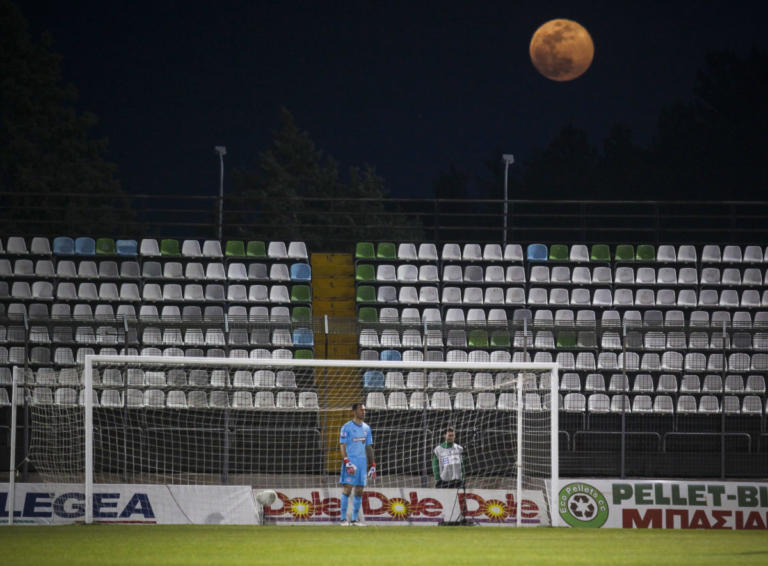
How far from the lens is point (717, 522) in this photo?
15.3m

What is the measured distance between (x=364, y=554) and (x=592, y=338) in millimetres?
10136

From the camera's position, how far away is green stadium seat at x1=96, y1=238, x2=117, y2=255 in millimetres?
22281

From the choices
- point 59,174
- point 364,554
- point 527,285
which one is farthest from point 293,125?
point 364,554

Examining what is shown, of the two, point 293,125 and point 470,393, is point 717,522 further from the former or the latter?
point 293,125

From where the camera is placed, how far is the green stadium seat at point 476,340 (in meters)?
19.8

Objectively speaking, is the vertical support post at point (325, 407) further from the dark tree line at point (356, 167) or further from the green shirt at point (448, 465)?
the dark tree line at point (356, 167)

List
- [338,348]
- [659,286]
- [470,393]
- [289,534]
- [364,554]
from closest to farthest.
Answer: [364,554] < [289,534] < [470,393] < [338,348] < [659,286]

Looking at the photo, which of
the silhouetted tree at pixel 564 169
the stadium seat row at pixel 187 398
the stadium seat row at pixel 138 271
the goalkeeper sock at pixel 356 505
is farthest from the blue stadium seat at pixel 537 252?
the silhouetted tree at pixel 564 169

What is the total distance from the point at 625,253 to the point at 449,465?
331 inches

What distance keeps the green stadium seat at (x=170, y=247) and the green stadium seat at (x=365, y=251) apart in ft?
12.3

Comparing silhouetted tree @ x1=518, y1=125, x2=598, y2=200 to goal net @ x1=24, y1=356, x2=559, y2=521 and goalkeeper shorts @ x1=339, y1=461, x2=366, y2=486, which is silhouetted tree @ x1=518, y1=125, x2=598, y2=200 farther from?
goalkeeper shorts @ x1=339, y1=461, x2=366, y2=486

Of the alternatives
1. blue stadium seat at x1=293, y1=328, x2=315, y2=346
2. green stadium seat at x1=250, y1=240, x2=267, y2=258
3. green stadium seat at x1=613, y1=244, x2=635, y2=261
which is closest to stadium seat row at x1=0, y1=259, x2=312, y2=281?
green stadium seat at x1=250, y1=240, x2=267, y2=258

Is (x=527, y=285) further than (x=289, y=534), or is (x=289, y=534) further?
(x=527, y=285)

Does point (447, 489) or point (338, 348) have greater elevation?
point (338, 348)
